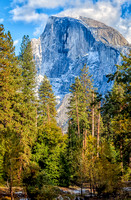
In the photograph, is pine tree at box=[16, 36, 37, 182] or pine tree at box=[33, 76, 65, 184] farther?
pine tree at box=[33, 76, 65, 184]

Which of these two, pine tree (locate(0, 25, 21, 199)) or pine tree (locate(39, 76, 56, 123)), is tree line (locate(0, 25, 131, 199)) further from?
pine tree (locate(39, 76, 56, 123))

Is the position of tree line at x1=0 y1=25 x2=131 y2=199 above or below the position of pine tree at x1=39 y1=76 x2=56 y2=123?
below

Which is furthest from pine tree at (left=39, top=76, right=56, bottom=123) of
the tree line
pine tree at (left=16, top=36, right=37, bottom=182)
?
pine tree at (left=16, top=36, right=37, bottom=182)

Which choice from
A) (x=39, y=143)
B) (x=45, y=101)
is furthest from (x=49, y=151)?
(x=45, y=101)

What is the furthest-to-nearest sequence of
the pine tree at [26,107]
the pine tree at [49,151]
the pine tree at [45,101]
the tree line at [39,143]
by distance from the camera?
1. the pine tree at [45,101]
2. the pine tree at [49,151]
3. the pine tree at [26,107]
4. the tree line at [39,143]

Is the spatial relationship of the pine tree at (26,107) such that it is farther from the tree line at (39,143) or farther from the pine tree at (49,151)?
the pine tree at (49,151)

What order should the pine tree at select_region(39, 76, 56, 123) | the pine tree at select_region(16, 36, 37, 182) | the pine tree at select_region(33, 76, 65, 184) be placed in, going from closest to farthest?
the pine tree at select_region(16, 36, 37, 182)
the pine tree at select_region(33, 76, 65, 184)
the pine tree at select_region(39, 76, 56, 123)

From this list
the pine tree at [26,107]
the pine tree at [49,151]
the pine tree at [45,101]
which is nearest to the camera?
the pine tree at [26,107]

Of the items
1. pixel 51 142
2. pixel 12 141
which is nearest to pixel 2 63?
pixel 12 141

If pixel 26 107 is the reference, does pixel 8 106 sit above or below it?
below

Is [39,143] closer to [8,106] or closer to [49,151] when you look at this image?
[49,151]

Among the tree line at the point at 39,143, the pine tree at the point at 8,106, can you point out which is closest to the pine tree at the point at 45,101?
the tree line at the point at 39,143

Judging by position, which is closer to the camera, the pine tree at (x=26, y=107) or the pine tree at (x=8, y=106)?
the pine tree at (x=8, y=106)

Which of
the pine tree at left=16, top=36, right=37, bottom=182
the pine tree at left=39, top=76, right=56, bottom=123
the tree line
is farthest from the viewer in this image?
the pine tree at left=39, top=76, right=56, bottom=123
